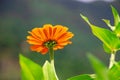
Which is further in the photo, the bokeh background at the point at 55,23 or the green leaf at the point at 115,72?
the bokeh background at the point at 55,23

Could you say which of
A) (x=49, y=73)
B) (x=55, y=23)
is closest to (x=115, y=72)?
(x=49, y=73)

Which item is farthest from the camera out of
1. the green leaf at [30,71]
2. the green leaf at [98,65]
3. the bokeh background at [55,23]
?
the bokeh background at [55,23]

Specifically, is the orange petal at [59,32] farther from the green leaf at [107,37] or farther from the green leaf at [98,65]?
the green leaf at [98,65]

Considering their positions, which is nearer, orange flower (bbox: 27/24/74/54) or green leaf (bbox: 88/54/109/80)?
green leaf (bbox: 88/54/109/80)

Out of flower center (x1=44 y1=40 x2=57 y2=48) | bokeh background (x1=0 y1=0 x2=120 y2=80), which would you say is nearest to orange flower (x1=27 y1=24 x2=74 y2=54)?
flower center (x1=44 y1=40 x2=57 y2=48)

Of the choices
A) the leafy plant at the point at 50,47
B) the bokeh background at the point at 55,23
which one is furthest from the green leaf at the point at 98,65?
the bokeh background at the point at 55,23

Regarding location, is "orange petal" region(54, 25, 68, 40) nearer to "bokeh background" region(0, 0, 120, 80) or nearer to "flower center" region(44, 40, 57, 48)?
"flower center" region(44, 40, 57, 48)

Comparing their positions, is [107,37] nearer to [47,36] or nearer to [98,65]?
[47,36]
